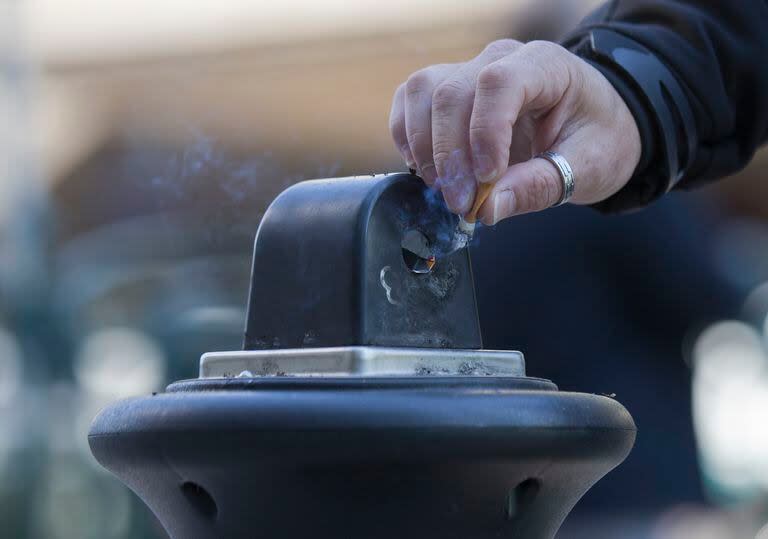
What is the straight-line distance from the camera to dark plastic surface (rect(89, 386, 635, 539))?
1056mm

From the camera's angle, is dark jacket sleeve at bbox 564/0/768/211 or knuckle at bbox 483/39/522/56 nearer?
knuckle at bbox 483/39/522/56

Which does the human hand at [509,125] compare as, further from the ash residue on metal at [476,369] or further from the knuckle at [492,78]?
the ash residue on metal at [476,369]

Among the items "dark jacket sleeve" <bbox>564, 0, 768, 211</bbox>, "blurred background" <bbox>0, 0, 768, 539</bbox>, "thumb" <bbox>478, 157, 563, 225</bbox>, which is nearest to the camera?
"thumb" <bbox>478, 157, 563, 225</bbox>

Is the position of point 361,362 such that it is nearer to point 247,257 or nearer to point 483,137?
point 483,137

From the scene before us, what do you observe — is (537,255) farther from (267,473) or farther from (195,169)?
(267,473)

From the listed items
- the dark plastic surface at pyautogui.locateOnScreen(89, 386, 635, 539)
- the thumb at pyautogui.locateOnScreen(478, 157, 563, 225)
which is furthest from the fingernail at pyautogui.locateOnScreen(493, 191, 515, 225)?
the dark plastic surface at pyautogui.locateOnScreen(89, 386, 635, 539)

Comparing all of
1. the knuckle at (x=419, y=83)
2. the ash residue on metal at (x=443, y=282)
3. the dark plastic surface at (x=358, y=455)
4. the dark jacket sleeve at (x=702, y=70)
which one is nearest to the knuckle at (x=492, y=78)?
the knuckle at (x=419, y=83)

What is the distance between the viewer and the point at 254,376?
3.82 feet

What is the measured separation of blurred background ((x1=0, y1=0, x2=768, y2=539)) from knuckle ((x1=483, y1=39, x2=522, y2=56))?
38 cm

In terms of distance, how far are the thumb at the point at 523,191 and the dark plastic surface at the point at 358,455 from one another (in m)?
0.24

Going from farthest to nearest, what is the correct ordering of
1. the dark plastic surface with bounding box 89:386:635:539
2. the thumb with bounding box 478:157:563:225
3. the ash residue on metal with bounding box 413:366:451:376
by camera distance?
the thumb with bounding box 478:157:563:225
the ash residue on metal with bounding box 413:366:451:376
the dark plastic surface with bounding box 89:386:635:539

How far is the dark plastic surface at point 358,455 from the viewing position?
106 cm

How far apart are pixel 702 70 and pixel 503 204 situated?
2.08ft

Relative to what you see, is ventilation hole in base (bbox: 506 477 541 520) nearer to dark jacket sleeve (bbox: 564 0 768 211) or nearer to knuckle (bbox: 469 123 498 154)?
knuckle (bbox: 469 123 498 154)
